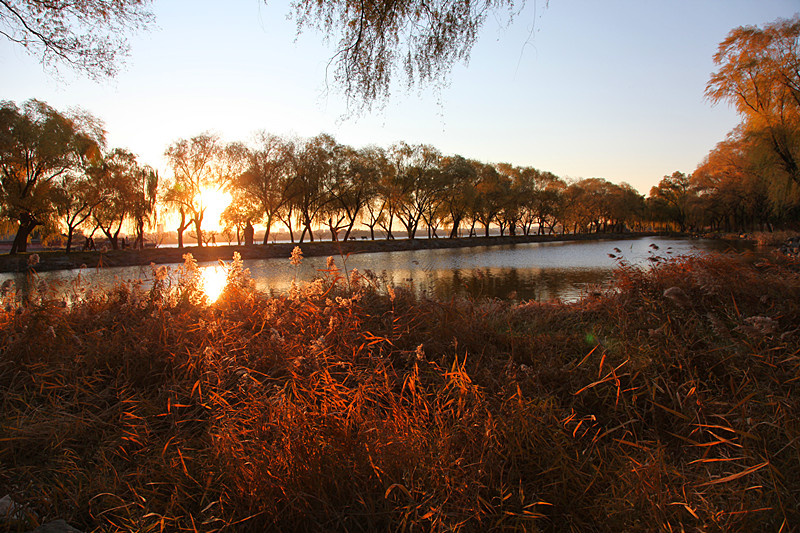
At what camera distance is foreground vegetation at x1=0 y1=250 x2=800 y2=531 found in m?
1.92

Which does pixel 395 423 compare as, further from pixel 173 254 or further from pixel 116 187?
pixel 116 187

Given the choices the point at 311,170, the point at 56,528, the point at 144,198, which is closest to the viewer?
the point at 56,528

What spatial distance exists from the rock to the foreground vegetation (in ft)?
0.46

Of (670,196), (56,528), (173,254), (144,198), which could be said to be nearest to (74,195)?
(144,198)

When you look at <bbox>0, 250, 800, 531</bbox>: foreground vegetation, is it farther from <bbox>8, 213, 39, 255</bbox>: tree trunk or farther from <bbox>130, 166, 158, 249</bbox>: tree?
<bbox>130, 166, 158, 249</bbox>: tree

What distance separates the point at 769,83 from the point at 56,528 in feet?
100

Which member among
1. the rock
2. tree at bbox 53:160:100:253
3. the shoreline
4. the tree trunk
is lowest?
the rock

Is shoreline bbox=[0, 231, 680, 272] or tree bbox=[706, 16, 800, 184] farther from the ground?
tree bbox=[706, 16, 800, 184]

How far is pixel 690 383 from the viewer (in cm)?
293

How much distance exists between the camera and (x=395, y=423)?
91.0 inches

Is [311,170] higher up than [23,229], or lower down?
higher up

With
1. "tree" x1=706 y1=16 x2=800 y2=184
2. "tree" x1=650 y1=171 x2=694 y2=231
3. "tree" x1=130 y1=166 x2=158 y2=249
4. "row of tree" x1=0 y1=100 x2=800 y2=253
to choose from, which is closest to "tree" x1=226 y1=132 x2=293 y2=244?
"row of tree" x1=0 y1=100 x2=800 y2=253

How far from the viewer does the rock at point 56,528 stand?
5.67ft

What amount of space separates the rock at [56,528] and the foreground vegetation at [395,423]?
0.46ft
